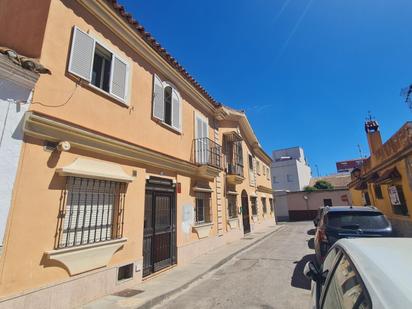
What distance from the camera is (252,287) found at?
602 cm

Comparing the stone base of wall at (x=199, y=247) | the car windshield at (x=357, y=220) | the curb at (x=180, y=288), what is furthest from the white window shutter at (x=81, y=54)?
the car windshield at (x=357, y=220)

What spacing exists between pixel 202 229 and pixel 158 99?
5.43 metres

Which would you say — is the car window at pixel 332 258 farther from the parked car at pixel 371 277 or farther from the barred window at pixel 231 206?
the barred window at pixel 231 206

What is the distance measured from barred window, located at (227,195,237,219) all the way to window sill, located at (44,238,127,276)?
8705mm

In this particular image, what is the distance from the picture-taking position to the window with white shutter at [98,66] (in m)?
5.42

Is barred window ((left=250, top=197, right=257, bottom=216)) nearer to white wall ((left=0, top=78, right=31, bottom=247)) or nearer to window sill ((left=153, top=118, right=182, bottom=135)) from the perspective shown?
window sill ((left=153, top=118, right=182, bottom=135))

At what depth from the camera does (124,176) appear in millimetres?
6090

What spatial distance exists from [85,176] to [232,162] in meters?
→ 10.3

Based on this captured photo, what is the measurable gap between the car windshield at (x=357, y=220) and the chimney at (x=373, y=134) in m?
12.1

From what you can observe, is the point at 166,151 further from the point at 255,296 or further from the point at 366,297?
the point at 366,297

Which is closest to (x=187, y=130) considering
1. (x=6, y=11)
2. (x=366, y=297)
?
(x=6, y=11)

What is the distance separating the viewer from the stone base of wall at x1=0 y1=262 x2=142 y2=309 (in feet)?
12.8

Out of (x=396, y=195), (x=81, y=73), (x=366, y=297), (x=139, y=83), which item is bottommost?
(x=366, y=297)

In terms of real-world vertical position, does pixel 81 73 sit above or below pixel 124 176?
above
